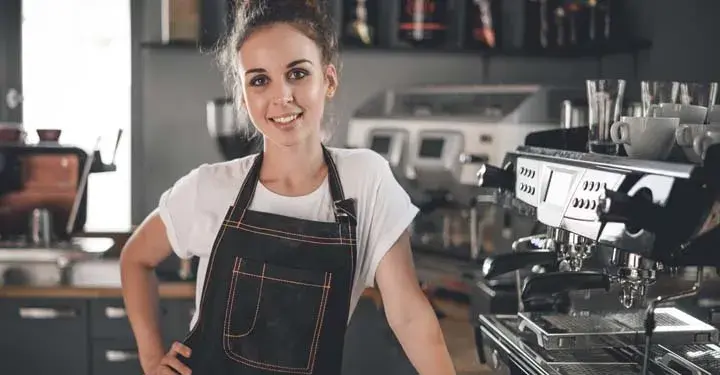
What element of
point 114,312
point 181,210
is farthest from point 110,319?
point 181,210

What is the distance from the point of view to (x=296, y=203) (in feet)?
5.05

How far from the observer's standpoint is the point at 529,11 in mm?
3500

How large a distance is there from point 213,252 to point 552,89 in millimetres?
1946

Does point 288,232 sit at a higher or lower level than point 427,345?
higher

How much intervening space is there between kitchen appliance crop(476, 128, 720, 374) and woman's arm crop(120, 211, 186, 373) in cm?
62

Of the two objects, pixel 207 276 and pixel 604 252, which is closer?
pixel 604 252

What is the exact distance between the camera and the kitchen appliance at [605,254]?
3.43 feet

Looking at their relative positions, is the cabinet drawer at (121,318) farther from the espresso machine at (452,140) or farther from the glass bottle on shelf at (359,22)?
the glass bottle on shelf at (359,22)

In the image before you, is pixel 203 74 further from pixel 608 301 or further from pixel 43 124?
pixel 608 301

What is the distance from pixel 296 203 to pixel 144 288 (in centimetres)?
36

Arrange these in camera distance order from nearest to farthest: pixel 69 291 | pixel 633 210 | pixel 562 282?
pixel 633 210
pixel 562 282
pixel 69 291

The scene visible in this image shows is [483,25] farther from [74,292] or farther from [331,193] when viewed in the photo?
[331,193]

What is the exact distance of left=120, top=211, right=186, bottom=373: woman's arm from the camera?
162 cm

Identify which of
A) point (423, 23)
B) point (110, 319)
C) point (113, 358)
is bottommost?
point (113, 358)
